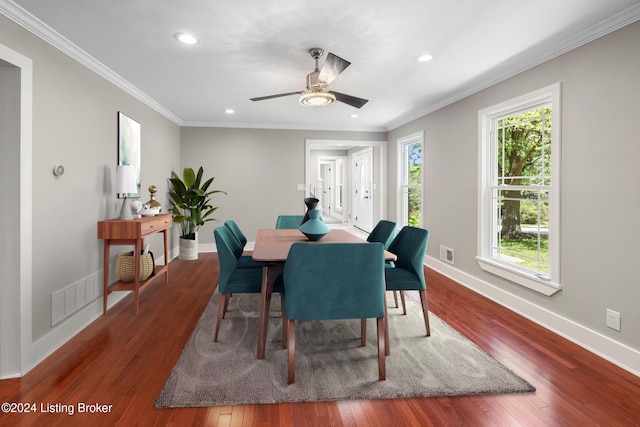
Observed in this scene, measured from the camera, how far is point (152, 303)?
11.2 ft

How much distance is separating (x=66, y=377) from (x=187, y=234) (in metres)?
3.53

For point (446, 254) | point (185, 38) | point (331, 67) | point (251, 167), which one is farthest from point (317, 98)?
point (251, 167)

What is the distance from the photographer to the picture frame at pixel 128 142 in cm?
360

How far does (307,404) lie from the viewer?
5.99 ft

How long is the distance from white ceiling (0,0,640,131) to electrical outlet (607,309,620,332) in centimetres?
196

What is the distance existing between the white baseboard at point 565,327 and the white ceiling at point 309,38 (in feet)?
7.05

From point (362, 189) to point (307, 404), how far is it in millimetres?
6974

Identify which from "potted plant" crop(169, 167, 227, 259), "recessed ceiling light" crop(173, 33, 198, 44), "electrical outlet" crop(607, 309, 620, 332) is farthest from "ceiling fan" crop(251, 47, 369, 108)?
"potted plant" crop(169, 167, 227, 259)

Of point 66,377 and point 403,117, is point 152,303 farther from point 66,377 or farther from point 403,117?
point 403,117

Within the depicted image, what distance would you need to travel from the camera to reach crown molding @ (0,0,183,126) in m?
2.13

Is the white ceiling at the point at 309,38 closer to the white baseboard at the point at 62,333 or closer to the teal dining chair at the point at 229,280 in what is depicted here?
the teal dining chair at the point at 229,280

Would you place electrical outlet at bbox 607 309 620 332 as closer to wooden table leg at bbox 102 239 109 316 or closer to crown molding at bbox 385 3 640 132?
crown molding at bbox 385 3 640 132

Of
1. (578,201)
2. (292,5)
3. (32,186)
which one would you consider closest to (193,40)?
(292,5)

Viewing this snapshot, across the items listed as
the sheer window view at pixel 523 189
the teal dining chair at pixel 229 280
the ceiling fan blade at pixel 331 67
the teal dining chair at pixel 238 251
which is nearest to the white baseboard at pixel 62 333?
the teal dining chair at pixel 229 280
